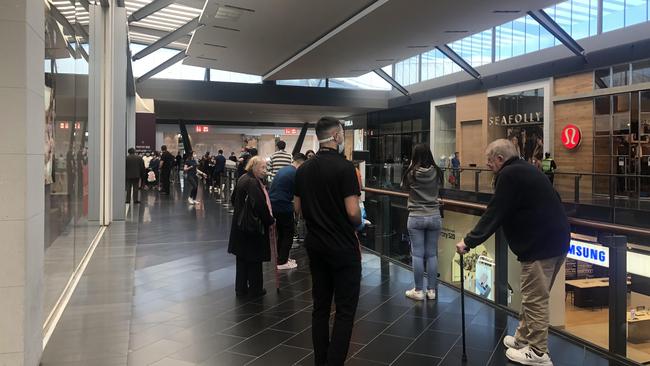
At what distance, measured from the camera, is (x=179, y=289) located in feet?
18.5

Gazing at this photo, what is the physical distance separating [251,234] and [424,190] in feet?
5.93

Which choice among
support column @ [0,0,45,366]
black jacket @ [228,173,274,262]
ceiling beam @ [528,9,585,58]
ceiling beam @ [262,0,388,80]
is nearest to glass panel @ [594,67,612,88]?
ceiling beam @ [528,9,585,58]

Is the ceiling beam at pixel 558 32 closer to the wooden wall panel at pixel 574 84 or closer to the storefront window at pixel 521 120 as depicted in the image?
the wooden wall panel at pixel 574 84

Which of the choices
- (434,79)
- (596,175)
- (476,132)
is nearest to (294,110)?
(434,79)

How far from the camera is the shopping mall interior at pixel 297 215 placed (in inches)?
145

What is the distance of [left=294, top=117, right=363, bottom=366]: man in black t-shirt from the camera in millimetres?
3139

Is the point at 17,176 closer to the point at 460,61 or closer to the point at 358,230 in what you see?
the point at 358,230

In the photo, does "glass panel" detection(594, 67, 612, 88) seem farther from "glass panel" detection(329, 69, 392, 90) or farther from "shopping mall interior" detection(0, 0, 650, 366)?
"glass panel" detection(329, 69, 392, 90)

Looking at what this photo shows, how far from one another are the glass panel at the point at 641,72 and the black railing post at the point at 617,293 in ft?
45.5

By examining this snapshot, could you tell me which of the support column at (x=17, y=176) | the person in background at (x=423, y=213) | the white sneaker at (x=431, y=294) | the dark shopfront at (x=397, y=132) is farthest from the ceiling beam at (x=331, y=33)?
the support column at (x=17, y=176)

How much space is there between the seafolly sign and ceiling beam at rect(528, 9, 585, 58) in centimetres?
278

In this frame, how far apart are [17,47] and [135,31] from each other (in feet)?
76.4

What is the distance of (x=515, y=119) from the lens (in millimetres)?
21016

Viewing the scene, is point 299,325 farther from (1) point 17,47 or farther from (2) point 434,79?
(2) point 434,79
